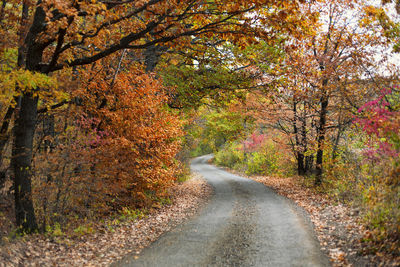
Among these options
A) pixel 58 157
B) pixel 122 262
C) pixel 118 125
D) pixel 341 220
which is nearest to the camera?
pixel 122 262

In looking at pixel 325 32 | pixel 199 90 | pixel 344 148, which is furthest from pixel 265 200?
pixel 325 32

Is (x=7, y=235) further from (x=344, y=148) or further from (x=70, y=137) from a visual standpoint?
(x=344, y=148)

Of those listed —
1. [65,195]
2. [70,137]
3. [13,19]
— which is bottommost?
[65,195]

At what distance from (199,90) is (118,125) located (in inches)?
187

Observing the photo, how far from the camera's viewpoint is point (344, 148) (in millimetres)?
13609

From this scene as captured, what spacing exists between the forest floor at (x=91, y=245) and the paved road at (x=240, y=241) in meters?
0.51

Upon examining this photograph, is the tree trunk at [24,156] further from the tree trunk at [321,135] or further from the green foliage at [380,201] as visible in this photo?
the tree trunk at [321,135]

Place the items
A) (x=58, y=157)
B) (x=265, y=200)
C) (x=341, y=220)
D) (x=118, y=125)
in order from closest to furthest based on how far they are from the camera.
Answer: (x=58, y=157) < (x=341, y=220) < (x=118, y=125) < (x=265, y=200)

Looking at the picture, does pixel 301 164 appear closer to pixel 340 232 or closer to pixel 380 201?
pixel 340 232

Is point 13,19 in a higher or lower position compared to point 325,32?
lower

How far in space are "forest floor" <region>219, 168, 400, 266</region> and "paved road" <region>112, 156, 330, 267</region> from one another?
0.32m

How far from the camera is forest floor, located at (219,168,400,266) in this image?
5652mm

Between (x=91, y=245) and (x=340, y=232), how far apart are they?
6.77 m

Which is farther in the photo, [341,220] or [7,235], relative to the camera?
[341,220]
